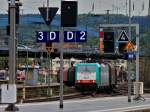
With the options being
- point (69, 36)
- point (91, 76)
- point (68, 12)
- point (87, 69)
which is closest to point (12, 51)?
point (68, 12)

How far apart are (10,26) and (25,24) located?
1855 inches

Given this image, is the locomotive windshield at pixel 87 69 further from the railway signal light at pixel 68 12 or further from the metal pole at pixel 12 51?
the metal pole at pixel 12 51

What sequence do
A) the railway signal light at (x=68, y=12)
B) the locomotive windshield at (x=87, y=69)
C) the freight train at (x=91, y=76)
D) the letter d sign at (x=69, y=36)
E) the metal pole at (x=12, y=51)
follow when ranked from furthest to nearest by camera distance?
the locomotive windshield at (x=87, y=69) < the freight train at (x=91, y=76) < the letter d sign at (x=69, y=36) < the railway signal light at (x=68, y=12) < the metal pole at (x=12, y=51)

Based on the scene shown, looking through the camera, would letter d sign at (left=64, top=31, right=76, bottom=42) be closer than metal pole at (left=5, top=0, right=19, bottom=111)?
No

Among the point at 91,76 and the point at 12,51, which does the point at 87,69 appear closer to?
the point at 91,76

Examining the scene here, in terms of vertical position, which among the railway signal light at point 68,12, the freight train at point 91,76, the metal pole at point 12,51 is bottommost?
the freight train at point 91,76

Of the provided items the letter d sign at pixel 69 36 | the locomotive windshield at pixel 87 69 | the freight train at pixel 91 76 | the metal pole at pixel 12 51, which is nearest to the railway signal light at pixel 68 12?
the letter d sign at pixel 69 36

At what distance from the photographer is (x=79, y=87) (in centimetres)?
6291

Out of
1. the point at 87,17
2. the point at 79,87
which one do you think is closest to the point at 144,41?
the point at 87,17

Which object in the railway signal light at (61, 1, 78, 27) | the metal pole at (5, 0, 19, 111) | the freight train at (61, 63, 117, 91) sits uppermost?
the railway signal light at (61, 1, 78, 27)

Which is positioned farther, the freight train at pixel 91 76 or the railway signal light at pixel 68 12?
the freight train at pixel 91 76

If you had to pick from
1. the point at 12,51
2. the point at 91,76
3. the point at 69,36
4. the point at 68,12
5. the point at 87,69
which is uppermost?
the point at 68,12

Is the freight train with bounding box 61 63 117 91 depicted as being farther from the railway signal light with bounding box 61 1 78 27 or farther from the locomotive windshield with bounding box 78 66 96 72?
the railway signal light with bounding box 61 1 78 27

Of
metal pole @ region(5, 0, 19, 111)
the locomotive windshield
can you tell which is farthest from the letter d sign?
the locomotive windshield
